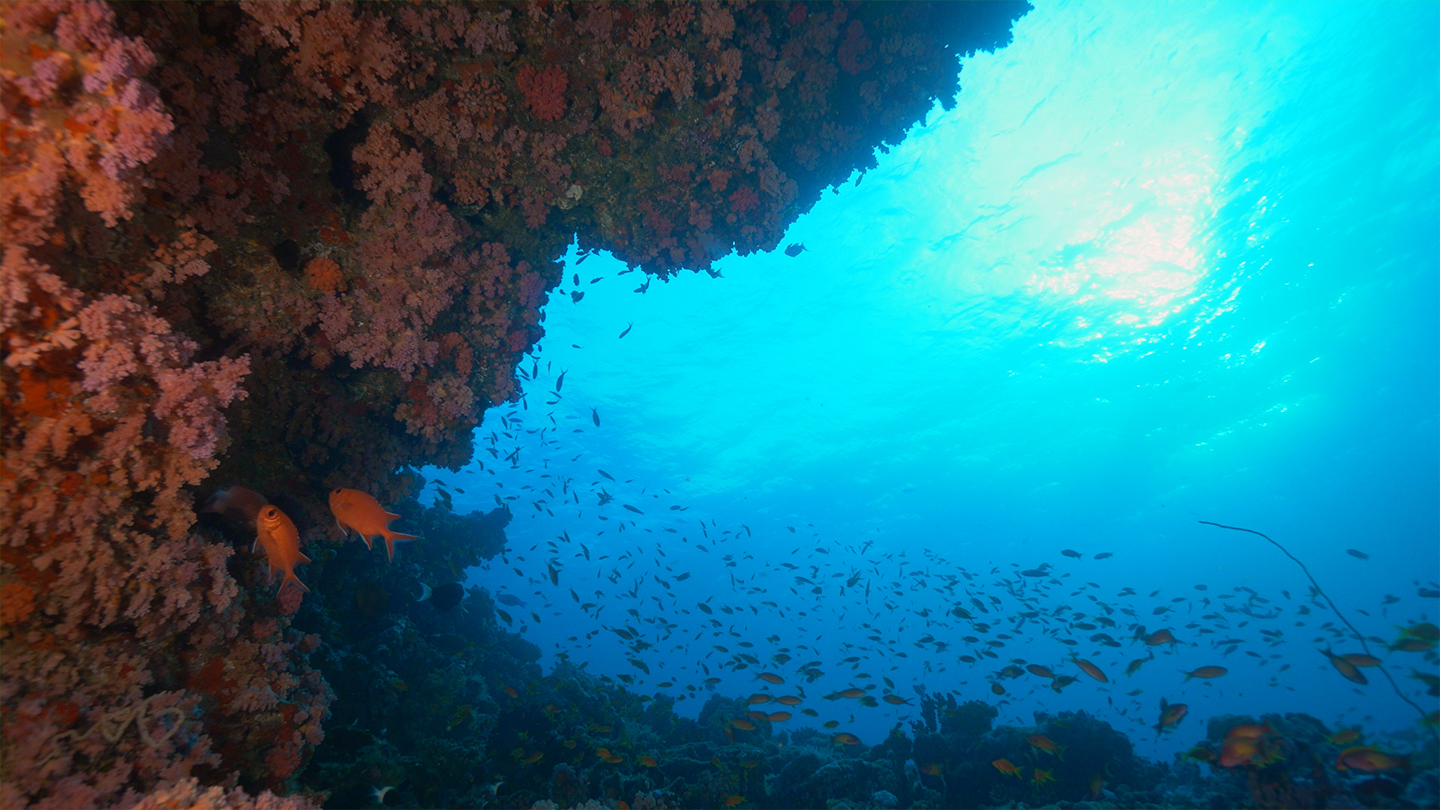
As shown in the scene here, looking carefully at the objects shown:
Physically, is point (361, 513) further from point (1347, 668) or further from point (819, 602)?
point (819, 602)

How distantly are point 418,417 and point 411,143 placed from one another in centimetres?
333

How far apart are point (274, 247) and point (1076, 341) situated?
33178 millimetres

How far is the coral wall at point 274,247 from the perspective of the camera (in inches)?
118

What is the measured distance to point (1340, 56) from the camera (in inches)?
588

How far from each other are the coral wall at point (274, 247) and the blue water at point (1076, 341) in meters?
10.7

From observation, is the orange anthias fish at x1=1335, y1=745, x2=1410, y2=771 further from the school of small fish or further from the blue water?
the blue water

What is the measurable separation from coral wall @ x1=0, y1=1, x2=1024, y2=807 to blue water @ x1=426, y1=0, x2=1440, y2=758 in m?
10.7

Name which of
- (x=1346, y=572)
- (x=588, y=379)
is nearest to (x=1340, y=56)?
(x=588, y=379)

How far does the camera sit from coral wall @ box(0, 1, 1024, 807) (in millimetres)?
3002

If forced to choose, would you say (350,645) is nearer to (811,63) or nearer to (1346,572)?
(811,63)

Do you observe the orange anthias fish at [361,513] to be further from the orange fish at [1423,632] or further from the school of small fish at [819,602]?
the orange fish at [1423,632]

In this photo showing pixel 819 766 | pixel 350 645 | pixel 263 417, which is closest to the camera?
pixel 263 417

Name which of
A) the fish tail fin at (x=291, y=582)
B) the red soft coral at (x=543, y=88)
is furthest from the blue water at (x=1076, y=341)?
the red soft coral at (x=543, y=88)

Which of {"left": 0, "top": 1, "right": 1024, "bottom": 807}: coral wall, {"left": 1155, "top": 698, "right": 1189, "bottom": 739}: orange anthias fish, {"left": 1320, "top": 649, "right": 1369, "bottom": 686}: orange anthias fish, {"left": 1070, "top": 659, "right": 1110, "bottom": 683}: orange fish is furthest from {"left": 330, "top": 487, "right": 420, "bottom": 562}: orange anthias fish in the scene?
{"left": 1320, "top": 649, "right": 1369, "bottom": 686}: orange anthias fish
